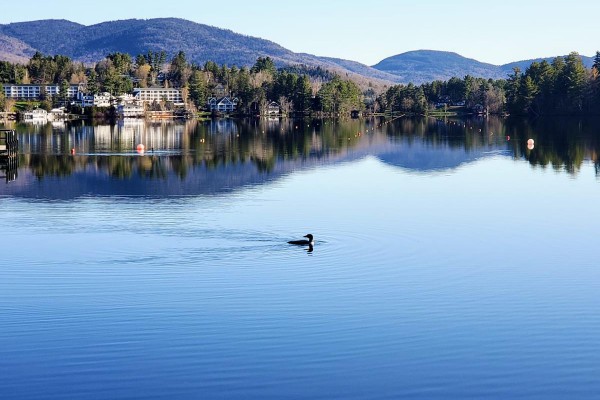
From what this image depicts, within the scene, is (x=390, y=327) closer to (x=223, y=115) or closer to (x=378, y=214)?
(x=378, y=214)

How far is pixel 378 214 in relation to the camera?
33.5 meters

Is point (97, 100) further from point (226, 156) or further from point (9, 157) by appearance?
point (9, 157)

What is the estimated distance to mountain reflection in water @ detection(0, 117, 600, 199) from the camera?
44.8 metres

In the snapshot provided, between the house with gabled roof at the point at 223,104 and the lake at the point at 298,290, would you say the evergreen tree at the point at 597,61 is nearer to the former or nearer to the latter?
the house with gabled roof at the point at 223,104

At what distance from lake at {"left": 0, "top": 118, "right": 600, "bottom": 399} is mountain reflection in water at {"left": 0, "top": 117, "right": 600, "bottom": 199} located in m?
0.94

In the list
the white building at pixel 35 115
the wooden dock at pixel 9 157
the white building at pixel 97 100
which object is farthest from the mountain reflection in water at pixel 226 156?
the white building at pixel 97 100

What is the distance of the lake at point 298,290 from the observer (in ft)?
49.5

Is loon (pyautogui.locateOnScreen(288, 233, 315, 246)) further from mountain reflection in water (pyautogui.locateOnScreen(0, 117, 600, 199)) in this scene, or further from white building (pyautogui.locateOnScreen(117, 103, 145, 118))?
white building (pyautogui.locateOnScreen(117, 103, 145, 118))

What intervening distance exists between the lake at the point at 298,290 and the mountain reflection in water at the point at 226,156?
0.94m

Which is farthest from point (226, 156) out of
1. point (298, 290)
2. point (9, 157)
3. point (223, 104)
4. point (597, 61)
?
point (223, 104)

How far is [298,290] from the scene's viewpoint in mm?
21047

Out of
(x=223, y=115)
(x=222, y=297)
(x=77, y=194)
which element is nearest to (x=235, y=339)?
(x=222, y=297)

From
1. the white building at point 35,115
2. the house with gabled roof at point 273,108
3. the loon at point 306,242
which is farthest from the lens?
the house with gabled roof at point 273,108

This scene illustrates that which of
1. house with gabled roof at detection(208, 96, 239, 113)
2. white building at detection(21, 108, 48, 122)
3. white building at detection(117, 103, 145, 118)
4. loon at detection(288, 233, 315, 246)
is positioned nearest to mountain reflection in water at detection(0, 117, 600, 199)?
loon at detection(288, 233, 315, 246)
